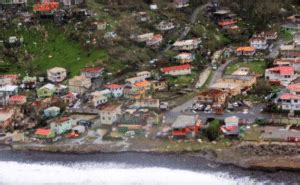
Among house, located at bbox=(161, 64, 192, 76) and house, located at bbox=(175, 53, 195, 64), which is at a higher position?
house, located at bbox=(175, 53, 195, 64)

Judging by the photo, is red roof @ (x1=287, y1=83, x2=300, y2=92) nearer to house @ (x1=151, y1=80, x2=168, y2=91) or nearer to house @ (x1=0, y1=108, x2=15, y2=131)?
house @ (x1=151, y1=80, x2=168, y2=91)

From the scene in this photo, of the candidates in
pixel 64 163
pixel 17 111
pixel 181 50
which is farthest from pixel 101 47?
pixel 64 163

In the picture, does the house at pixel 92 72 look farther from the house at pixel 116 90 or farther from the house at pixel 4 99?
the house at pixel 4 99

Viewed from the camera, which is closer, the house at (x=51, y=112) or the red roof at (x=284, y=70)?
the house at (x=51, y=112)

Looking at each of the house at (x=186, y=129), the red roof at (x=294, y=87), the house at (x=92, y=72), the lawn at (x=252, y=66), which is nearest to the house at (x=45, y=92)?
the house at (x=92, y=72)

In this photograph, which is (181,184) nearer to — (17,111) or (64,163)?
(64,163)

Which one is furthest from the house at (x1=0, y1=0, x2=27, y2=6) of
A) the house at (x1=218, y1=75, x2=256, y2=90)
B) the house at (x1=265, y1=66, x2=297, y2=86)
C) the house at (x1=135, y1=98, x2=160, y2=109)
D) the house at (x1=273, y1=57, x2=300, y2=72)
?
the house at (x1=265, y1=66, x2=297, y2=86)

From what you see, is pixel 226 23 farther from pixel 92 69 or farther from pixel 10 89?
pixel 10 89
